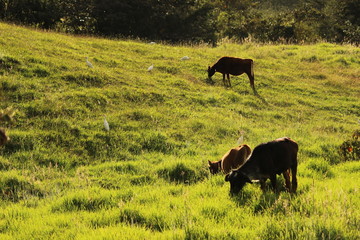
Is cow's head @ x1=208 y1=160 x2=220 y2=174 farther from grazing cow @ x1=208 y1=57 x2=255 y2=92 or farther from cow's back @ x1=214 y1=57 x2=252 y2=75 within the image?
cow's back @ x1=214 y1=57 x2=252 y2=75

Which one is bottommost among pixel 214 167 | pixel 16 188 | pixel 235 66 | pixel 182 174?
pixel 16 188

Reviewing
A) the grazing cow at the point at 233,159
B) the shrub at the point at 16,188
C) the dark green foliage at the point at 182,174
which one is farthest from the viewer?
the dark green foliage at the point at 182,174

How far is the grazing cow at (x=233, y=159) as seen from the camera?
6879 mm

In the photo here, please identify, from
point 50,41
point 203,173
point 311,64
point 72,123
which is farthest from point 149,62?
point 311,64

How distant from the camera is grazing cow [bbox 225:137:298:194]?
5043 mm

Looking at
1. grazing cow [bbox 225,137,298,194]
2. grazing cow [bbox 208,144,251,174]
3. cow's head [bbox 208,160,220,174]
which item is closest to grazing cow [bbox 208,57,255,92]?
cow's head [bbox 208,160,220,174]

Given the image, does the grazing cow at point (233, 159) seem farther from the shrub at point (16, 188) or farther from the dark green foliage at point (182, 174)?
the shrub at point (16, 188)

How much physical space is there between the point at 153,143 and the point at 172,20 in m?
23.4

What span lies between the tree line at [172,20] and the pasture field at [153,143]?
6.63 metres

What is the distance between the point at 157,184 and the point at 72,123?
3.93 metres

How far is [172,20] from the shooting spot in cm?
3047

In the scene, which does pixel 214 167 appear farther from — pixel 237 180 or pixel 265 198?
pixel 265 198

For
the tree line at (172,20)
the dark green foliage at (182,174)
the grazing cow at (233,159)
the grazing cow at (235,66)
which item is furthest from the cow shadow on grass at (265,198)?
the tree line at (172,20)

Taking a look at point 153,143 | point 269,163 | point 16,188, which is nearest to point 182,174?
point 153,143
